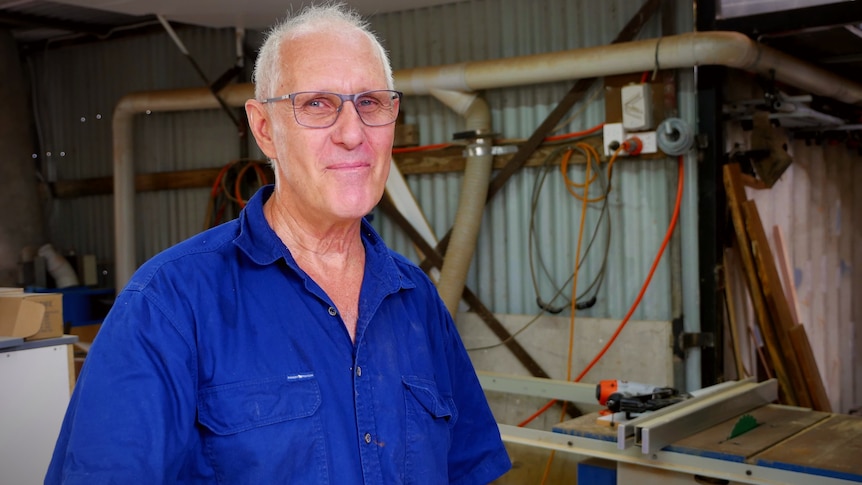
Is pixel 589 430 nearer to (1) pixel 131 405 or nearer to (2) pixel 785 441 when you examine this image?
(2) pixel 785 441

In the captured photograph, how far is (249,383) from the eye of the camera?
143cm

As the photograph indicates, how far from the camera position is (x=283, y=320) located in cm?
152

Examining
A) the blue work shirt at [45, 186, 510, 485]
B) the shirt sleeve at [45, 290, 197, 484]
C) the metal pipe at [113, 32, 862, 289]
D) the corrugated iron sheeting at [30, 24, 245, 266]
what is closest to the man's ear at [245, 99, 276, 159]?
the blue work shirt at [45, 186, 510, 485]

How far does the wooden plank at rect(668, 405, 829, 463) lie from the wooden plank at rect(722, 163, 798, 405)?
591 mm

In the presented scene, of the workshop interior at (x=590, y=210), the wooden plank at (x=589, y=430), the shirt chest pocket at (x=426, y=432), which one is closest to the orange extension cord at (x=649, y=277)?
the workshop interior at (x=590, y=210)

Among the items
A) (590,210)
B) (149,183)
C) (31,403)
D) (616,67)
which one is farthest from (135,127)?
(616,67)

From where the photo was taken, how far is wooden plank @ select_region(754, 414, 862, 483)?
2824 mm

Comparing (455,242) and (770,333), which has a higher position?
(455,242)

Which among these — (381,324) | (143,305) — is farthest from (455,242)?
(143,305)

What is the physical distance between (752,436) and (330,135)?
248cm

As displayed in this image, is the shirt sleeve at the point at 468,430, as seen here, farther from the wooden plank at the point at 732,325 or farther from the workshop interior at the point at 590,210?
the wooden plank at the point at 732,325

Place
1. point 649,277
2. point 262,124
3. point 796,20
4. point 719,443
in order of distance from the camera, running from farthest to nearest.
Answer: point 649,277
point 796,20
point 719,443
point 262,124

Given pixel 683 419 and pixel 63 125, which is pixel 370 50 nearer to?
pixel 683 419

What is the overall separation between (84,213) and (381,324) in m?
6.29
